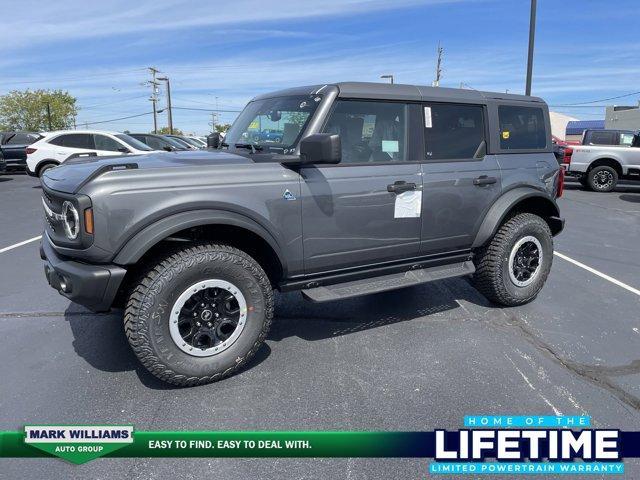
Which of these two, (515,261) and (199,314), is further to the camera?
(515,261)

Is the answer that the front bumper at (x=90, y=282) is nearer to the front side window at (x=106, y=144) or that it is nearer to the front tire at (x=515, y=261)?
the front tire at (x=515, y=261)

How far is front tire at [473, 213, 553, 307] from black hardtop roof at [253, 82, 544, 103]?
121cm

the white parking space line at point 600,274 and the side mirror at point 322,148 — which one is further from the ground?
the side mirror at point 322,148

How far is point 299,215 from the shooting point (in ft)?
→ 10.9

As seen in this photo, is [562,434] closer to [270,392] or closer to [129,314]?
[270,392]

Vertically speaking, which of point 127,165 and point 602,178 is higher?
point 127,165

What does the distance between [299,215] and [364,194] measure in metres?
0.55

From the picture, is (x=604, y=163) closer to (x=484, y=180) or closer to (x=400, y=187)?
(x=484, y=180)

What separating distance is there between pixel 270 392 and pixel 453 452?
1.18 m

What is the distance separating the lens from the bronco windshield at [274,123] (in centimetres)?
353

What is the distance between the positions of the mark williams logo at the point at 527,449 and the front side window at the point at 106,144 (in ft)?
39.5

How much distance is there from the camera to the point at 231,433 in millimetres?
2609

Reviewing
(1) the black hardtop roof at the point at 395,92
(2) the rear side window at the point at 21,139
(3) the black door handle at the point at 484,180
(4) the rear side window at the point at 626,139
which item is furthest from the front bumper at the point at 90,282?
(2) the rear side window at the point at 21,139

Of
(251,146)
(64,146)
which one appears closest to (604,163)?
(251,146)
